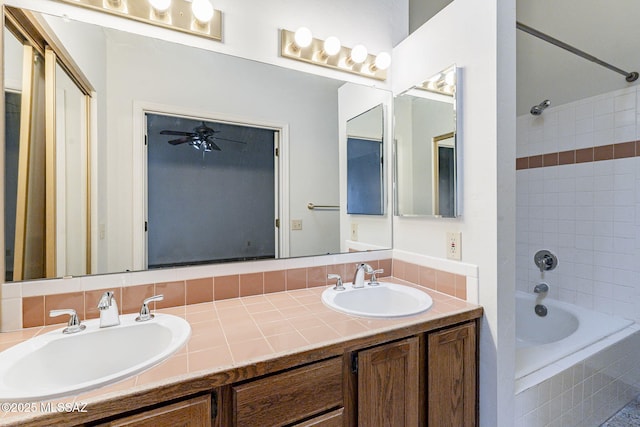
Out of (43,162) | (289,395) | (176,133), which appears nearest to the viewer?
(289,395)

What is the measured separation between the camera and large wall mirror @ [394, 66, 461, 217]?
4.46ft

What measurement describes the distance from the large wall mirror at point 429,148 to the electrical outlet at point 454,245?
93 mm

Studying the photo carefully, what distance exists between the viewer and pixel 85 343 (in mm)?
970

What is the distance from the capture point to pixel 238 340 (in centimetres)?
95

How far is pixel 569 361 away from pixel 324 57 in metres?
2.01

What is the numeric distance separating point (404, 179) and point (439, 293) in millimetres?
667

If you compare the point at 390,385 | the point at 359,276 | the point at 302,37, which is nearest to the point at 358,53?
the point at 302,37

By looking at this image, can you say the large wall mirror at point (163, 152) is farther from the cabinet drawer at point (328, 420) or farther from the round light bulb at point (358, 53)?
the cabinet drawer at point (328, 420)

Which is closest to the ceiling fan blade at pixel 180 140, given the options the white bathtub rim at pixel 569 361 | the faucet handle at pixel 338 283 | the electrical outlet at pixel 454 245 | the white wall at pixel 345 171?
the white wall at pixel 345 171

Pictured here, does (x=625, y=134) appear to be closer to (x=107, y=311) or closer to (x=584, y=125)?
(x=584, y=125)

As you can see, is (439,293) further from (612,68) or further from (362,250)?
(612,68)

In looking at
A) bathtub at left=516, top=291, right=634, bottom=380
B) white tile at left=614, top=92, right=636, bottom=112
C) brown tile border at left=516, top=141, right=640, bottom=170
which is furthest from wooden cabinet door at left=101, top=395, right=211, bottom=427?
white tile at left=614, top=92, right=636, bottom=112

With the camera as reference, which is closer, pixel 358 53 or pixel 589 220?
pixel 358 53

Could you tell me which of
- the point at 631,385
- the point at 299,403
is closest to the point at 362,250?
the point at 299,403
